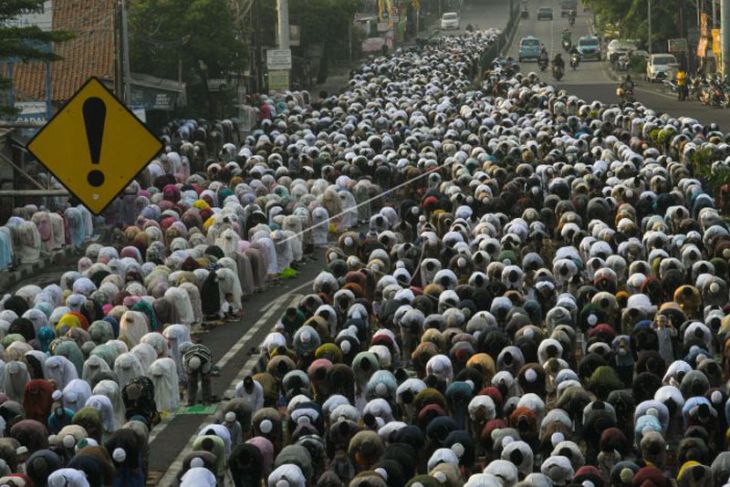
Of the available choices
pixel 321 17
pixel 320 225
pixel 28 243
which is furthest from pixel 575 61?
pixel 28 243

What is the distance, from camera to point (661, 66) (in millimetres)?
74625

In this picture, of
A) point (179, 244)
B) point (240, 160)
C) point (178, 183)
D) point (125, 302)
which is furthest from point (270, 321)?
point (240, 160)

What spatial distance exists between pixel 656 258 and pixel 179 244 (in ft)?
27.5

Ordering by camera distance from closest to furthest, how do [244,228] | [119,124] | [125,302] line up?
[119,124] → [125,302] → [244,228]

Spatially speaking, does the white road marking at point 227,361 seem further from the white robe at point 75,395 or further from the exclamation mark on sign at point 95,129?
the exclamation mark on sign at point 95,129

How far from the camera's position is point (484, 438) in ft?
61.3

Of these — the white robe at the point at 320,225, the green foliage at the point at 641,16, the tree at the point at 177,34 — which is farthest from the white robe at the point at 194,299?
the green foliage at the point at 641,16

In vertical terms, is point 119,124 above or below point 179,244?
above

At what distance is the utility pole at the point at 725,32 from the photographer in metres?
65.2

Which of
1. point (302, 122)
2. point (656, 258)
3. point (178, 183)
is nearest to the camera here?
point (656, 258)

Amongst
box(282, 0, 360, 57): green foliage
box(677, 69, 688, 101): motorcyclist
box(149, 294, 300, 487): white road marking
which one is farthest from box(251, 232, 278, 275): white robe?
box(282, 0, 360, 57): green foliage

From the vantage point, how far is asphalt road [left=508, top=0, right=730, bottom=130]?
6038 cm

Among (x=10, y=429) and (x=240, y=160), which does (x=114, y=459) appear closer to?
(x=10, y=429)

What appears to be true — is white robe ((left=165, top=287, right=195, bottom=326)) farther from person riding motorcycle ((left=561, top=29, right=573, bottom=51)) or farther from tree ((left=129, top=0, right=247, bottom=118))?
person riding motorcycle ((left=561, top=29, right=573, bottom=51))
